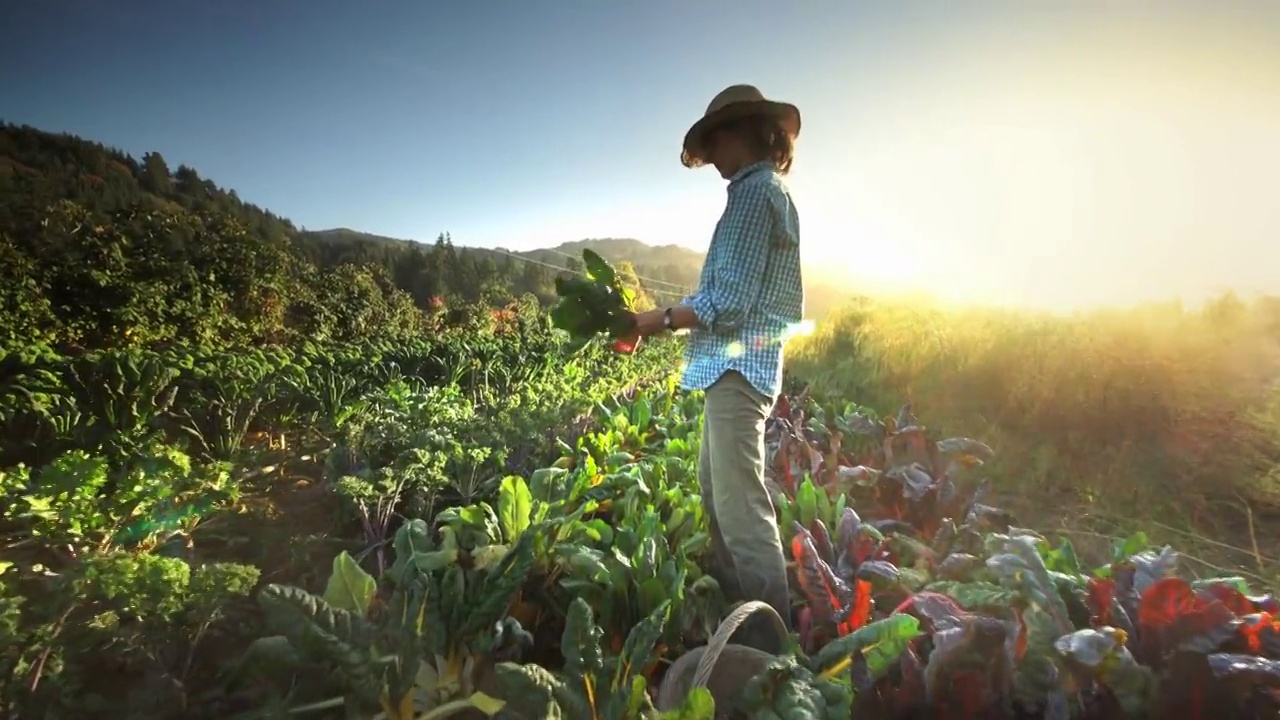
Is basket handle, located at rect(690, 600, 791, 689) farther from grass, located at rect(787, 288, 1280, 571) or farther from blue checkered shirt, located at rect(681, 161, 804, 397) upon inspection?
grass, located at rect(787, 288, 1280, 571)

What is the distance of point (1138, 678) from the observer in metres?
1.11

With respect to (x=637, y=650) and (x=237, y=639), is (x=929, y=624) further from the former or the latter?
(x=237, y=639)

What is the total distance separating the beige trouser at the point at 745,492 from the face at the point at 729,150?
0.71 metres

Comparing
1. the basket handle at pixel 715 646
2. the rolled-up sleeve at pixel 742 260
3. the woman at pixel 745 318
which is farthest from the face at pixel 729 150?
the basket handle at pixel 715 646

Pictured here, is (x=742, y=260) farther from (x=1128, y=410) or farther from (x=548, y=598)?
(x=1128, y=410)

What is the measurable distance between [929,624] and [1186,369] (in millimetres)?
3633

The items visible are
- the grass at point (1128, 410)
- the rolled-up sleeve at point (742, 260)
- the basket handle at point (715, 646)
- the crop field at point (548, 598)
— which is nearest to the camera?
the basket handle at point (715, 646)

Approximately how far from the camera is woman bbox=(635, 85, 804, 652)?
1843 mm

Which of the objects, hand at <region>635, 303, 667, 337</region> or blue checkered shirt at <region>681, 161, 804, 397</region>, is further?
hand at <region>635, 303, 667, 337</region>

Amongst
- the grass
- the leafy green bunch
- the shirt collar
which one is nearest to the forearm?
the leafy green bunch

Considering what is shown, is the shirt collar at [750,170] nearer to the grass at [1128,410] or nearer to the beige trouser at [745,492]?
the beige trouser at [745,492]

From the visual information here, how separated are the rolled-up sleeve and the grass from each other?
2.42 m

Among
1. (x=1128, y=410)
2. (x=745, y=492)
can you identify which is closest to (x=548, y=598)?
(x=745, y=492)

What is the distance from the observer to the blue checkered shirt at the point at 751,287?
1.84m
